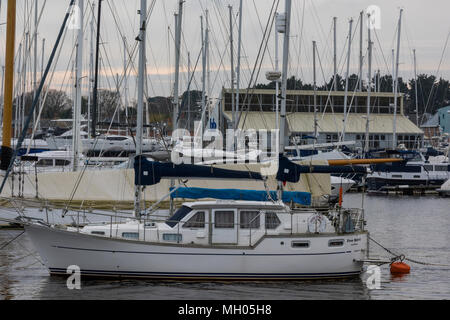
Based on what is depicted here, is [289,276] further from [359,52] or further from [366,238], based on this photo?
[359,52]

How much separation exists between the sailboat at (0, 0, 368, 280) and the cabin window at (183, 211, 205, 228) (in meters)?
0.03

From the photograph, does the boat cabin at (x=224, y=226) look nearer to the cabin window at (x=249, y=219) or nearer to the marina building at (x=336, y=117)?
the cabin window at (x=249, y=219)

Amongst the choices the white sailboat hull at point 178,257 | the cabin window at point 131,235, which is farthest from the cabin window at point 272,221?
the cabin window at point 131,235

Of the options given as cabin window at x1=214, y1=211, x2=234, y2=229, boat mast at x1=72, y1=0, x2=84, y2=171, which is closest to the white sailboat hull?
cabin window at x1=214, y1=211, x2=234, y2=229

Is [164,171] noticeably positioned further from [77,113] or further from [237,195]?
[77,113]

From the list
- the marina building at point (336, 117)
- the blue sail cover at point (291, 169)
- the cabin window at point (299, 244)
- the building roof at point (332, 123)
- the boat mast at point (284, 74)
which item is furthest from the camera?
the marina building at point (336, 117)

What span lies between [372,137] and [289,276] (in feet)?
231

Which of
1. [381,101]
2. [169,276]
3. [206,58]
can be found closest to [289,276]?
[169,276]

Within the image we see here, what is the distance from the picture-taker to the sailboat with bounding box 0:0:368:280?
2264 centimetres

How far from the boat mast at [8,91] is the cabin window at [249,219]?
725 cm

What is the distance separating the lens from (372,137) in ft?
300

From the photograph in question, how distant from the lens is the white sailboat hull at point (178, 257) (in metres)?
22.6
